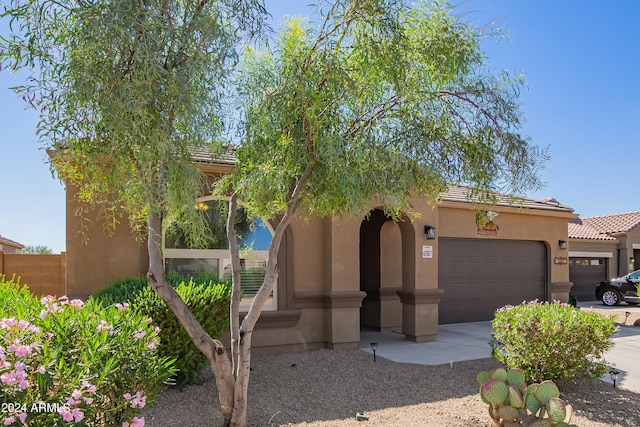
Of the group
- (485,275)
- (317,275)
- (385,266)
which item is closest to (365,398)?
(317,275)

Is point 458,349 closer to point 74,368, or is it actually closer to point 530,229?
point 530,229

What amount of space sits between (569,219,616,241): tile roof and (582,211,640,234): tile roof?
0.35 meters

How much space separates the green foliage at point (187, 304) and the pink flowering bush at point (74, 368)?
214 cm

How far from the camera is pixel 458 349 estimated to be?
10.1 metres

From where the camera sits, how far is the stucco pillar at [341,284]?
32.0ft

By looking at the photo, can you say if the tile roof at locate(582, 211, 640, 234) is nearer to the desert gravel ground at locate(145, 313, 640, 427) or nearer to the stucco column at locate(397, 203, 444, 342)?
the stucco column at locate(397, 203, 444, 342)

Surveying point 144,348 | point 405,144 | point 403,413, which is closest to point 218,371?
point 144,348

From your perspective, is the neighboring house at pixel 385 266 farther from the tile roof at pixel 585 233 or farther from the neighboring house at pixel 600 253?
the tile roof at pixel 585 233

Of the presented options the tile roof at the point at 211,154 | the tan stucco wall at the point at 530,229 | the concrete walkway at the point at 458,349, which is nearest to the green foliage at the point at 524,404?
the concrete walkway at the point at 458,349

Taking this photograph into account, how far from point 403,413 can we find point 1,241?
73.6ft

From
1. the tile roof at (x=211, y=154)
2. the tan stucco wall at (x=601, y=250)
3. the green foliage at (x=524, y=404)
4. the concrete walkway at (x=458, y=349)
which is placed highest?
the tile roof at (x=211, y=154)

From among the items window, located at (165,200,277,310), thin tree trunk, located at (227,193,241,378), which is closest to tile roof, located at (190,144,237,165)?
thin tree trunk, located at (227,193,241,378)

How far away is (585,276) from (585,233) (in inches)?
104

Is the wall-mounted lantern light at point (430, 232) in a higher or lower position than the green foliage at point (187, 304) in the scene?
higher
